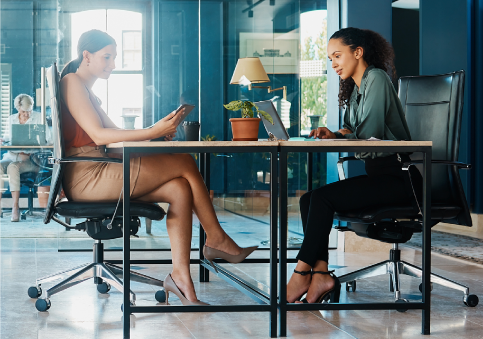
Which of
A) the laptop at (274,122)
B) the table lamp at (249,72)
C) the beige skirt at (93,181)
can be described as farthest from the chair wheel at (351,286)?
the table lamp at (249,72)

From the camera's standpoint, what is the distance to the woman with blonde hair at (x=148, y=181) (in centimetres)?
254

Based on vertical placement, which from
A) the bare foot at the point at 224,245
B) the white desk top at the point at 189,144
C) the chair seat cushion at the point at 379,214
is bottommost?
the bare foot at the point at 224,245

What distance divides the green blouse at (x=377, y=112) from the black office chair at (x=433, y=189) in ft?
0.81

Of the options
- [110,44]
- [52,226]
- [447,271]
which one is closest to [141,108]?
[52,226]

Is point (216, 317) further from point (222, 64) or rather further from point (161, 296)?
point (222, 64)

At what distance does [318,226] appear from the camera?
2.50m

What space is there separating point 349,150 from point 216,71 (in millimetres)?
2479

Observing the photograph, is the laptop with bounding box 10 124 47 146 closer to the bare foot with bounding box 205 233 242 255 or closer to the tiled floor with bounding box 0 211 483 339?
the tiled floor with bounding box 0 211 483 339

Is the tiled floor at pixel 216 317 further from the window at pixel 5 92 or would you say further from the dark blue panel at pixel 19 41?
the dark blue panel at pixel 19 41

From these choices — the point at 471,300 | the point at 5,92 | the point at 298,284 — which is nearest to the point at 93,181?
the point at 298,284

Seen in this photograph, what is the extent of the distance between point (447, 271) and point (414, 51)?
219 inches

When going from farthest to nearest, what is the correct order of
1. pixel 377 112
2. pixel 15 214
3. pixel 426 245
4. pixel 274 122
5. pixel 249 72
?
pixel 15 214 < pixel 249 72 < pixel 377 112 < pixel 274 122 < pixel 426 245

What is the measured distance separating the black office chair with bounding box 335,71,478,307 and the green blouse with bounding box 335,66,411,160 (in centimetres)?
25

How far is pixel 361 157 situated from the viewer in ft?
8.99
